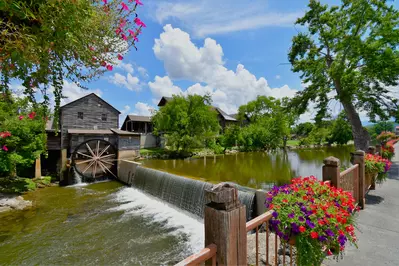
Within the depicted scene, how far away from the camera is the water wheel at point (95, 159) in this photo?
44.0 feet

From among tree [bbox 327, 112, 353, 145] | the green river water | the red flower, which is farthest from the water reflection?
tree [bbox 327, 112, 353, 145]

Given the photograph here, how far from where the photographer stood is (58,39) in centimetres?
142

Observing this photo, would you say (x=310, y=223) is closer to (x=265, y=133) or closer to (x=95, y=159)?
(x=95, y=159)

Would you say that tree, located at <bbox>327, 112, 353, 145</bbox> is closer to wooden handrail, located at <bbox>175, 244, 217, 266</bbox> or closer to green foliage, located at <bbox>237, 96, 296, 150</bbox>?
green foliage, located at <bbox>237, 96, 296, 150</bbox>

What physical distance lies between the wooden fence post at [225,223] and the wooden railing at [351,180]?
289 cm

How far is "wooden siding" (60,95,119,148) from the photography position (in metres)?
14.7

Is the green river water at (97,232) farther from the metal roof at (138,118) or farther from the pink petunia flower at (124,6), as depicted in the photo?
the metal roof at (138,118)

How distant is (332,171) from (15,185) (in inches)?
498

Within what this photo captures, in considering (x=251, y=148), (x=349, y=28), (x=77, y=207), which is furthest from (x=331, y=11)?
(x=251, y=148)

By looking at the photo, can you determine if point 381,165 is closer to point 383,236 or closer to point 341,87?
point 383,236

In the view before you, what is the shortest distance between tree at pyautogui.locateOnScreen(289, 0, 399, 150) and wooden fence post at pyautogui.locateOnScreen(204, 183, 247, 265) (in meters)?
8.62

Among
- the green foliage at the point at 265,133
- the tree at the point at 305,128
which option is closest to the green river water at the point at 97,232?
the green foliage at the point at 265,133

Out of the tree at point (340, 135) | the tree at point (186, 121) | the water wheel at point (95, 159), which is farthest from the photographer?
the tree at point (340, 135)

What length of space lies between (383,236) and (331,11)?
417 inches
